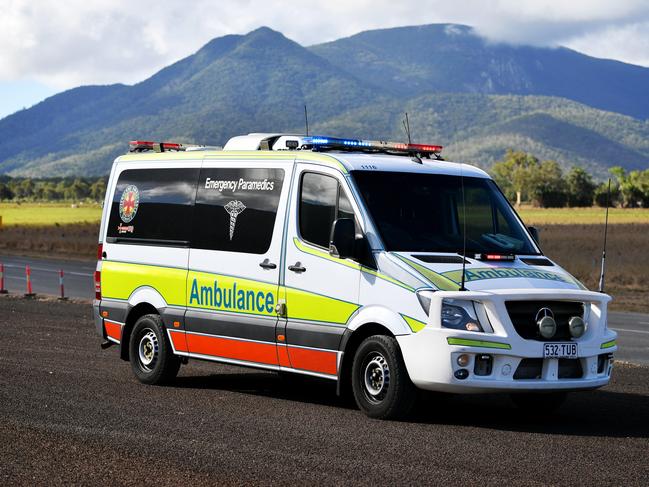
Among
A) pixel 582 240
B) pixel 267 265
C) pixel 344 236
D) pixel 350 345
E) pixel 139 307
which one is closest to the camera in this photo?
pixel 344 236

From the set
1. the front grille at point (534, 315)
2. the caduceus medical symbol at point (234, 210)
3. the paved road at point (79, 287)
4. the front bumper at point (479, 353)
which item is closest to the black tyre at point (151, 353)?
the caduceus medical symbol at point (234, 210)

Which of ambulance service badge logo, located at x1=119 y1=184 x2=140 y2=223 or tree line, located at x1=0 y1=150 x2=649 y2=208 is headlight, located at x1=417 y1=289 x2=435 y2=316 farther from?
tree line, located at x1=0 y1=150 x2=649 y2=208

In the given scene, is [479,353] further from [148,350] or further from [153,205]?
[153,205]

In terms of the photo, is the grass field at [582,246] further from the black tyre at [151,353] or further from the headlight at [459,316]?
the headlight at [459,316]

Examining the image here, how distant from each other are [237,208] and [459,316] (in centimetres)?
293

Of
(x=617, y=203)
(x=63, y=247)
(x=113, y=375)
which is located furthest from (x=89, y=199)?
(x=113, y=375)

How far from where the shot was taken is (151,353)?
12.5m

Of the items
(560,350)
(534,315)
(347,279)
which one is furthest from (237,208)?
(560,350)

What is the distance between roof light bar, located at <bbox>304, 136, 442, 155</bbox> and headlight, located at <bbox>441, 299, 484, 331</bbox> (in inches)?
89.7

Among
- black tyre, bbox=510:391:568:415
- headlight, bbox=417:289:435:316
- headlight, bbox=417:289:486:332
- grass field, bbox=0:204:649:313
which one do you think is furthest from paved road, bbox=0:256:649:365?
headlight, bbox=417:289:435:316

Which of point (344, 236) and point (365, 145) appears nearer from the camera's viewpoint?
point (344, 236)

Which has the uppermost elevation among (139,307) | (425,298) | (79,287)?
(425,298)

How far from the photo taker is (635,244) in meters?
59.2

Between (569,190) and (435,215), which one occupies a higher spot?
(435,215)
